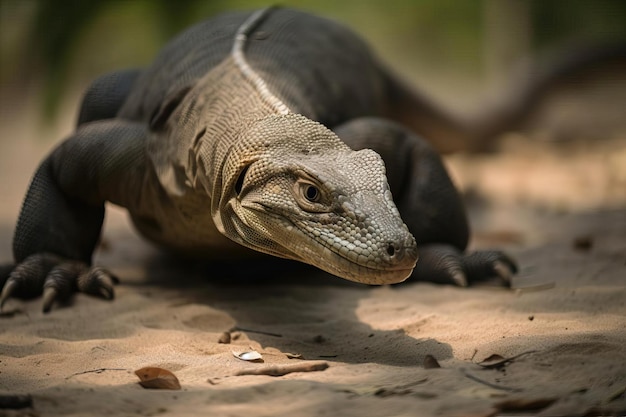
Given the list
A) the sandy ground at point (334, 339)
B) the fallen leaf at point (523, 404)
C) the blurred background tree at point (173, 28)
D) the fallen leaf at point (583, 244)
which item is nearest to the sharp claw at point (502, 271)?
the sandy ground at point (334, 339)

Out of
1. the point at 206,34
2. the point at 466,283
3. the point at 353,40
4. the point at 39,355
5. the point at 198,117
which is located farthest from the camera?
the point at 353,40

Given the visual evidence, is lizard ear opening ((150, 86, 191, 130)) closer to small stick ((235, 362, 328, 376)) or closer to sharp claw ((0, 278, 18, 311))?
sharp claw ((0, 278, 18, 311))

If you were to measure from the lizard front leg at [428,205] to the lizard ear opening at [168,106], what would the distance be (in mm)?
1113

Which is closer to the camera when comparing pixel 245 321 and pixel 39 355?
pixel 39 355

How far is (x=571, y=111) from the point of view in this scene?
1387 centimetres

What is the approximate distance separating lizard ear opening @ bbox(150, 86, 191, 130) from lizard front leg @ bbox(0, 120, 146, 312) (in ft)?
0.68

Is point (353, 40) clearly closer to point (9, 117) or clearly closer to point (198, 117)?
point (198, 117)

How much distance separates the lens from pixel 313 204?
4.14 metres

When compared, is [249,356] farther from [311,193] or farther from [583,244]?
[583,244]

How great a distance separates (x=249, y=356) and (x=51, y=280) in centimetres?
207

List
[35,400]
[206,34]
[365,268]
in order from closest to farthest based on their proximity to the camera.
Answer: [35,400] < [365,268] < [206,34]

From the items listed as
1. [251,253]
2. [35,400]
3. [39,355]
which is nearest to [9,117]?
[251,253]

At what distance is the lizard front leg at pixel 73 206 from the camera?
19.1ft

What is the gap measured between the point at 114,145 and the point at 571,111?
31.4 ft
